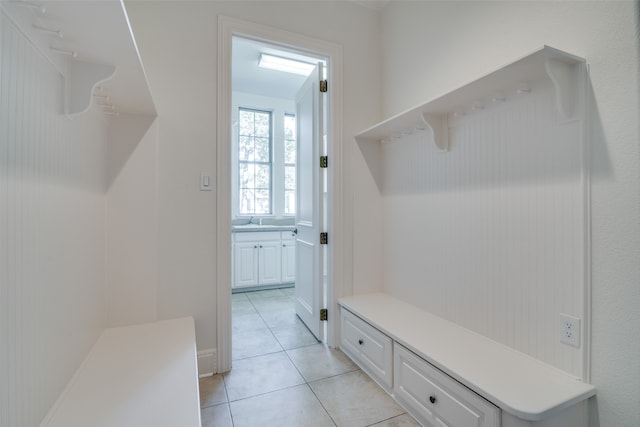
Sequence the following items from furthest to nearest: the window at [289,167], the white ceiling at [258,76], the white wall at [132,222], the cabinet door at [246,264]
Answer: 1. the window at [289,167]
2. the cabinet door at [246,264]
3. the white ceiling at [258,76]
4. the white wall at [132,222]

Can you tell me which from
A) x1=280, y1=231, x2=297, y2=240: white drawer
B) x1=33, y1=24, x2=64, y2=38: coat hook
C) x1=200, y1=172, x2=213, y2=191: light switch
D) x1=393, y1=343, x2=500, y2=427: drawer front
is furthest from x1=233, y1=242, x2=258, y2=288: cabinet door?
x1=33, y1=24, x2=64, y2=38: coat hook

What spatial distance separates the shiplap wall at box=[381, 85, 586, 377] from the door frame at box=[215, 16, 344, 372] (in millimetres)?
548

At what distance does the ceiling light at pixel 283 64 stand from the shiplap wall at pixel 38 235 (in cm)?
243

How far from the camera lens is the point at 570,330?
49.3 inches

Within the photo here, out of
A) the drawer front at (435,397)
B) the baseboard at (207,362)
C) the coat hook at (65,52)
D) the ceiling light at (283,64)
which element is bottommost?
the baseboard at (207,362)

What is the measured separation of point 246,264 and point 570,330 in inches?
134

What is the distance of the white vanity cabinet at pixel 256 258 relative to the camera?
13.0ft

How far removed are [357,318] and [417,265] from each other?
57 cm

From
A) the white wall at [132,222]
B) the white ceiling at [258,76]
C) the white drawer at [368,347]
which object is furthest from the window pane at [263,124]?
the white drawer at [368,347]

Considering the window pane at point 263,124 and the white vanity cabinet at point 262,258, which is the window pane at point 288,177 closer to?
the window pane at point 263,124

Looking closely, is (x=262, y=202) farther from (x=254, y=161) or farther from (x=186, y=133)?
(x=186, y=133)

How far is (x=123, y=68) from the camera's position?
1.19 m

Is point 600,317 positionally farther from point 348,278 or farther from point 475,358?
point 348,278

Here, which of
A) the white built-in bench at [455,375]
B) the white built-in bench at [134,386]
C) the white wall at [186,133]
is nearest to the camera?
the white built-in bench at [134,386]
